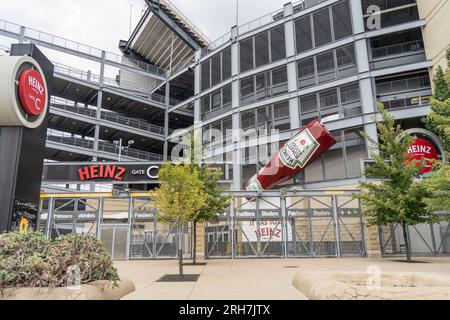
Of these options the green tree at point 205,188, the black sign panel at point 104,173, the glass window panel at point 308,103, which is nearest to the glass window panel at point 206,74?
the glass window panel at point 308,103

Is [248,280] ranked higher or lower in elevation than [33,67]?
lower

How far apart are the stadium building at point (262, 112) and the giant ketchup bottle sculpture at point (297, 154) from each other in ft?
8.87

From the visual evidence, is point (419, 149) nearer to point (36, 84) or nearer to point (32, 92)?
point (36, 84)

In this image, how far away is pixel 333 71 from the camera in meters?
30.6

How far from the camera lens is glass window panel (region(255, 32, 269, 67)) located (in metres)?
34.7

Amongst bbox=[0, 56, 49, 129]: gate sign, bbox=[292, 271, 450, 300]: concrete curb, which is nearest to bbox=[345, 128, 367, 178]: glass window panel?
bbox=[292, 271, 450, 300]: concrete curb

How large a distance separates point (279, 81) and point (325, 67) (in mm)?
4408

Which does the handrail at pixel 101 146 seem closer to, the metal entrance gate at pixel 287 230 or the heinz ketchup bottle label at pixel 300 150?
the heinz ketchup bottle label at pixel 300 150

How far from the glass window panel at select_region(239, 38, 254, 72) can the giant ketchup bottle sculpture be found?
40.8 ft

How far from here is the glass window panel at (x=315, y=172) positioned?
29917 millimetres

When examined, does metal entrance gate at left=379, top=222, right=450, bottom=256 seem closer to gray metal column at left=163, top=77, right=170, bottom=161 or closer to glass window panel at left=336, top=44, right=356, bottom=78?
glass window panel at left=336, top=44, right=356, bottom=78

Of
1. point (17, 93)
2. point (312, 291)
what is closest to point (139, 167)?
point (17, 93)
